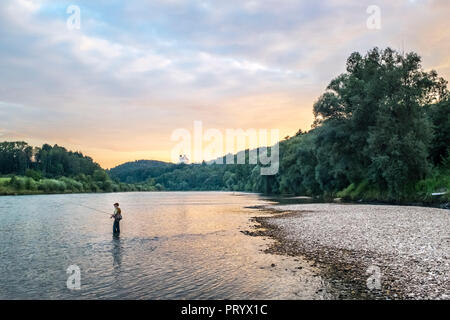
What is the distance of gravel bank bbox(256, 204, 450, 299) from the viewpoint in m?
11.9

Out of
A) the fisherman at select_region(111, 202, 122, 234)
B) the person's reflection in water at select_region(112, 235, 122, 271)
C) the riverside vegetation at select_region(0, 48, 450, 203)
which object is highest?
the riverside vegetation at select_region(0, 48, 450, 203)

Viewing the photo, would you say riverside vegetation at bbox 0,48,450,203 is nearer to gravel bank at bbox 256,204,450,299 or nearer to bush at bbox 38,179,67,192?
gravel bank at bbox 256,204,450,299

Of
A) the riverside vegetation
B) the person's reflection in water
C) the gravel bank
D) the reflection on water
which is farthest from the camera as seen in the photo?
the riverside vegetation

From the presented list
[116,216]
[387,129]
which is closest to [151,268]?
[116,216]

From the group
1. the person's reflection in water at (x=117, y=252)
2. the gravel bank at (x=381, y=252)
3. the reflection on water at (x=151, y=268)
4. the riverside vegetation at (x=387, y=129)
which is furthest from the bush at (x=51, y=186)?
the gravel bank at (x=381, y=252)

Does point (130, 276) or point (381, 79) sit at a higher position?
point (381, 79)

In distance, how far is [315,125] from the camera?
249 feet

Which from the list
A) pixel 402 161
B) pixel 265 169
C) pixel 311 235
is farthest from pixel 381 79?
pixel 265 169

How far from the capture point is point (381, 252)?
17.2 meters

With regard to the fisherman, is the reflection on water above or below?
below

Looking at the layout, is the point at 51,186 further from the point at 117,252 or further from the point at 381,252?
the point at 381,252

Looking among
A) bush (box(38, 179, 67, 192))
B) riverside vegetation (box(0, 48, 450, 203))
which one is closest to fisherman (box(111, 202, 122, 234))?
riverside vegetation (box(0, 48, 450, 203))

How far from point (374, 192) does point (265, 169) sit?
8696cm
